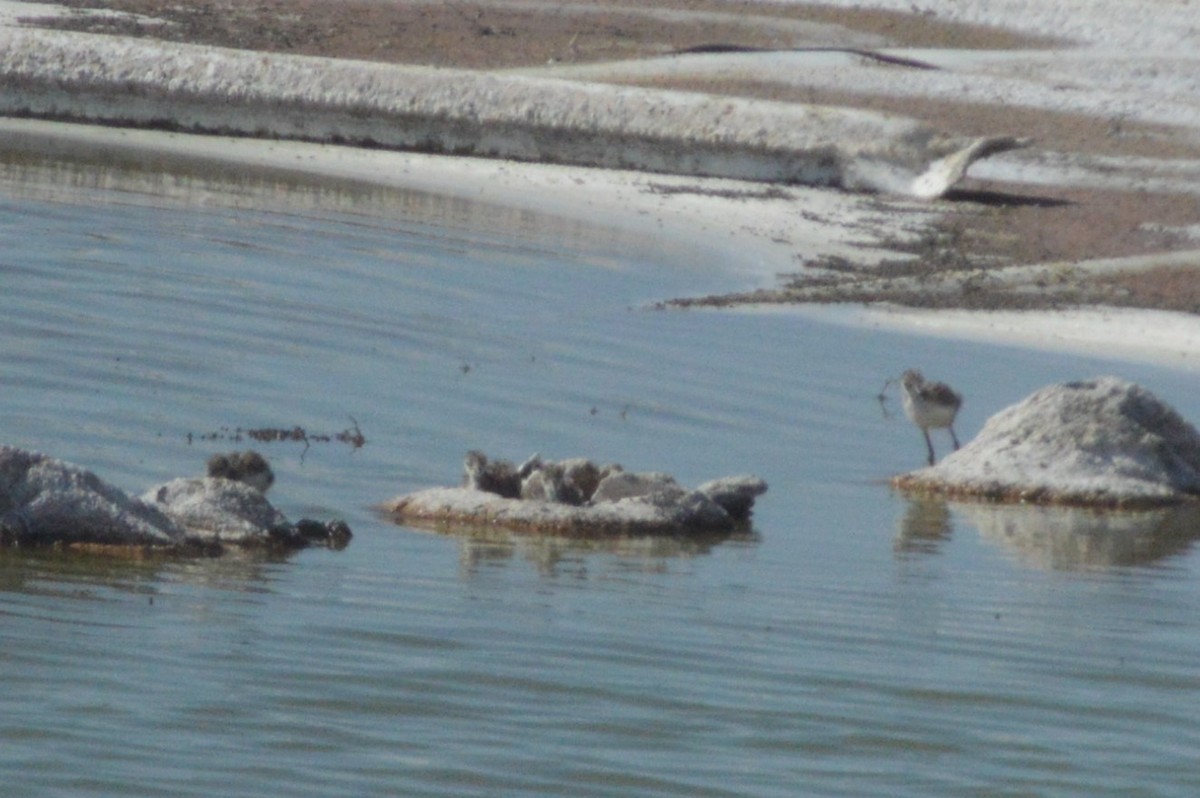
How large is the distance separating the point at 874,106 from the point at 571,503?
2617cm

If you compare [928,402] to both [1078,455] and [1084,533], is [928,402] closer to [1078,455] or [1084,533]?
[1078,455]

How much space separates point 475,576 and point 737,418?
19.8 feet

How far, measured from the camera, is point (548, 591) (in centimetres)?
1007

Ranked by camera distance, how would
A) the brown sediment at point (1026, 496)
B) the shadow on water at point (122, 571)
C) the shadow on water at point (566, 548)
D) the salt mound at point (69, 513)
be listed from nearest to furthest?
1. the shadow on water at point (122, 571)
2. the salt mound at point (69, 513)
3. the shadow on water at point (566, 548)
4. the brown sediment at point (1026, 496)

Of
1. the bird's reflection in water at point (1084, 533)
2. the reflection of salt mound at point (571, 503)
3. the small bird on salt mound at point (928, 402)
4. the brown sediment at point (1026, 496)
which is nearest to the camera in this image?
the reflection of salt mound at point (571, 503)

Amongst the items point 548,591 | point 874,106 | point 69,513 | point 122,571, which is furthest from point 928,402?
point 874,106

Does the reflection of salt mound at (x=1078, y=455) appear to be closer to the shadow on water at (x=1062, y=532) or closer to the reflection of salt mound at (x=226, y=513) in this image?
the shadow on water at (x=1062, y=532)

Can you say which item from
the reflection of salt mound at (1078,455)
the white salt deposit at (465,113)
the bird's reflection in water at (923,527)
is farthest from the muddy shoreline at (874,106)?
the bird's reflection in water at (923,527)

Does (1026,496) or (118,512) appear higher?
(1026,496)

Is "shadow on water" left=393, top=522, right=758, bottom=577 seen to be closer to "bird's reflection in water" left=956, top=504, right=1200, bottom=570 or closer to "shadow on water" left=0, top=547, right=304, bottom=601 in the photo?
"shadow on water" left=0, top=547, right=304, bottom=601

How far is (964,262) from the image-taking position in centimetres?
2492

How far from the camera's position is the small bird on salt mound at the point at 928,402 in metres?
14.7

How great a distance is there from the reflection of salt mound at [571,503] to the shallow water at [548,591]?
32cm

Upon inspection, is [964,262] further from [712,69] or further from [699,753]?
[699,753]
